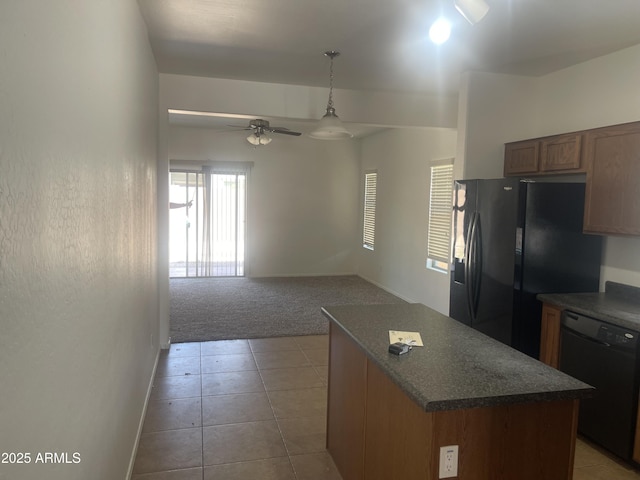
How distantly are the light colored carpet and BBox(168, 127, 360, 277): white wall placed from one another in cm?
43

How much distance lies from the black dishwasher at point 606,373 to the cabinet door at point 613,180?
0.71 m

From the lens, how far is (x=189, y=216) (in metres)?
8.52

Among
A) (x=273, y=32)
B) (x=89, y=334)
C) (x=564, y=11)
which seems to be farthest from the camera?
(x=273, y=32)

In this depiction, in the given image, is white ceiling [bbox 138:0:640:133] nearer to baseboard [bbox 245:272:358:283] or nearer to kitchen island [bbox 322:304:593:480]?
kitchen island [bbox 322:304:593:480]

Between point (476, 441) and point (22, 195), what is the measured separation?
1.61 metres

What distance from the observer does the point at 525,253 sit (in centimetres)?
339

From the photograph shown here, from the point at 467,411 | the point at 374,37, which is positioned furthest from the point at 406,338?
the point at 374,37

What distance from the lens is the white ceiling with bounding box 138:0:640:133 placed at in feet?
9.29

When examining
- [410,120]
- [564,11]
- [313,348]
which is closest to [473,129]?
[410,120]

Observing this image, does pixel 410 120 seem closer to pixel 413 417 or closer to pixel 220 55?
pixel 220 55

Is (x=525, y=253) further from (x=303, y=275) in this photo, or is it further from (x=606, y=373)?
(x=303, y=275)

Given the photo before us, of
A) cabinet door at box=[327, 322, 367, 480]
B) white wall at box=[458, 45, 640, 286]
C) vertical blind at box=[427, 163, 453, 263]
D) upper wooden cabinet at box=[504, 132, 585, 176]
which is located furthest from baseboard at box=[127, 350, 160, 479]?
vertical blind at box=[427, 163, 453, 263]

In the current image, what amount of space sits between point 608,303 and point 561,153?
3.93 ft

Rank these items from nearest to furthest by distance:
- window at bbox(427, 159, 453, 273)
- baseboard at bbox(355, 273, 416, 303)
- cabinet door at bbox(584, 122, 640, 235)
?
cabinet door at bbox(584, 122, 640, 235) → window at bbox(427, 159, 453, 273) → baseboard at bbox(355, 273, 416, 303)
